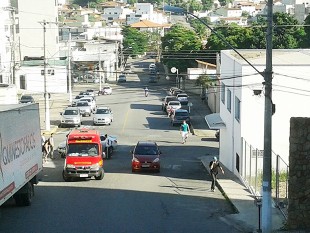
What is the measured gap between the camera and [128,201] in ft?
84.2

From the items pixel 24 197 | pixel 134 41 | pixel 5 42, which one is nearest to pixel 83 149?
pixel 24 197

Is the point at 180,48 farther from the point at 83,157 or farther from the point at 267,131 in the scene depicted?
the point at 267,131

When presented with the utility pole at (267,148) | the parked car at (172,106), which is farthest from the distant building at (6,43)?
the utility pole at (267,148)

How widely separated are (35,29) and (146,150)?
213 ft

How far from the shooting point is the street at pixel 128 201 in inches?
862

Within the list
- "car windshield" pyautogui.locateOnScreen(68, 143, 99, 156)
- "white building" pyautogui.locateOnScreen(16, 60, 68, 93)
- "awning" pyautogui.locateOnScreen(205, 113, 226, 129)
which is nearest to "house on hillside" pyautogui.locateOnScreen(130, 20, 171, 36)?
"white building" pyautogui.locateOnScreen(16, 60, 68, 93)

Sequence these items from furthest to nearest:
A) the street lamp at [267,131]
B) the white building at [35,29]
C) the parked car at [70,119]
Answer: the white building at [35,29], the parked car at [70,119], the street lamp at [267,131]

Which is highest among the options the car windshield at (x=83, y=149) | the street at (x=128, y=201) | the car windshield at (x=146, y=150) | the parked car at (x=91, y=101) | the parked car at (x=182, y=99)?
the car windshield at (x=83, y=149)

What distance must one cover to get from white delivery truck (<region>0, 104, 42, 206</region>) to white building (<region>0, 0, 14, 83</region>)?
5082 centimetres

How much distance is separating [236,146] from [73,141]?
24.5 feet

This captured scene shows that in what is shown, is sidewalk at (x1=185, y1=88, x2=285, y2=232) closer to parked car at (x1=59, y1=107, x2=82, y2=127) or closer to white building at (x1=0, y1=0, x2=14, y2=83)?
parked car at (x1=59, y1=107, x2=82, y2=127)

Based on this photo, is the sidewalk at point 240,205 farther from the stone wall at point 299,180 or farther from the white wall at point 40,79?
the white wall at point 40,79

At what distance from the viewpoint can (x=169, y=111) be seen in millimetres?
61312

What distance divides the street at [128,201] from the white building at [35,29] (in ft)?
181
